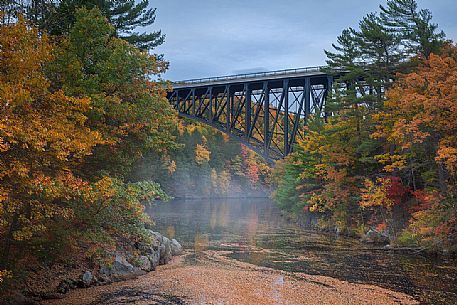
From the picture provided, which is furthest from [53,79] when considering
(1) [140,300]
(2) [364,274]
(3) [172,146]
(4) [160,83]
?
(2) [364,274]

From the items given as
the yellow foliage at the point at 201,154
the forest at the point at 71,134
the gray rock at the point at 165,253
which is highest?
the forest at the point at 71,134

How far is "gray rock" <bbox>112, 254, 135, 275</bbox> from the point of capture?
15.3 m

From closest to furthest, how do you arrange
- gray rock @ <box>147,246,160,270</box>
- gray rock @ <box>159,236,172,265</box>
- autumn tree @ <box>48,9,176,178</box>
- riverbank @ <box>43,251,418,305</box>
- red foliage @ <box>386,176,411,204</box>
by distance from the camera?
1. riverbank @ <box>43,251,418,305</box>
2. autumn tree @ <box>48,9,176,178</box>
3. gray rock @ <box>147,246,160,270</box>
4. gray rock @ <box>159,236,172,265</box>
5. red foliage @ <box>386,176,411,204</box>

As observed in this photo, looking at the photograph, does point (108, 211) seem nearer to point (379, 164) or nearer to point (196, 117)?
point (379, 164)

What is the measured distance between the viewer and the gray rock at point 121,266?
15.3m

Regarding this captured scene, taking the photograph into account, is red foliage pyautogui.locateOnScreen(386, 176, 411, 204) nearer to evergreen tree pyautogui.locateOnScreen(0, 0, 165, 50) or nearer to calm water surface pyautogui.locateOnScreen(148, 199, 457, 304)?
calm water surface pyautogui.locateOnScreen(148, 199, 457, 304)

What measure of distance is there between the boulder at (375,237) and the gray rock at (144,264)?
46.1 ft

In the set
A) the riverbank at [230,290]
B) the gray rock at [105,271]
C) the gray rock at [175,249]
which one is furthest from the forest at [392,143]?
the gray rock at [105,271]

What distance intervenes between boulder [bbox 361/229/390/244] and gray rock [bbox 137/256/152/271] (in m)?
14.0

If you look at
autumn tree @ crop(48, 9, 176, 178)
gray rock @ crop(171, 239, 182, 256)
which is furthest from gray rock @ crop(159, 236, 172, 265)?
autumn tree @ crop(48, 9, 176, 178)

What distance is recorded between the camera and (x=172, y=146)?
16734mm

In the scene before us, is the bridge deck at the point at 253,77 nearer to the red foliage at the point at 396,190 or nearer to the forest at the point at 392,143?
the forest at the point at 392,143

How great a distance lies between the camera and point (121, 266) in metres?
15.5

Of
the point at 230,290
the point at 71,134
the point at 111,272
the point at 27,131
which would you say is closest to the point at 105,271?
the point at 111,272
